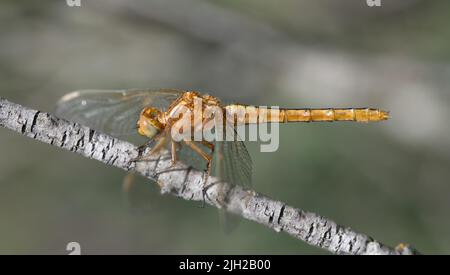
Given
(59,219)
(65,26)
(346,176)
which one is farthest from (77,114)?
(346,176)

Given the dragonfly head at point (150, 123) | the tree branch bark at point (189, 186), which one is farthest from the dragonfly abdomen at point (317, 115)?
the tree branch bark at point (189, 186)

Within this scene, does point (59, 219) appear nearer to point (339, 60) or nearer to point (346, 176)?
point (346, 176)

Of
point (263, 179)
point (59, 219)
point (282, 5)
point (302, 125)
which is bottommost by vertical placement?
point (59, 219)

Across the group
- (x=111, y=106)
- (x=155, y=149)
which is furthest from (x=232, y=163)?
(x=111, y=106)

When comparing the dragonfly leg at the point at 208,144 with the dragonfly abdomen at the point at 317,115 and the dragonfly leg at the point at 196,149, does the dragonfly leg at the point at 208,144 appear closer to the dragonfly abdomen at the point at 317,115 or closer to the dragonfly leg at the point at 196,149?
the dragonfly leg at the point at 196,149

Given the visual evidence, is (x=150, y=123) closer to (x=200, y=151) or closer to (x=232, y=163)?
(x=200, y=151)

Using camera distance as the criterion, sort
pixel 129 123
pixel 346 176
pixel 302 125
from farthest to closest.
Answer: pixel 302 125
pixel 346 176
pixel 129 123
